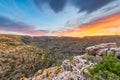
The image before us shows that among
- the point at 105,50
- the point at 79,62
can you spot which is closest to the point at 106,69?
the point at 79,62

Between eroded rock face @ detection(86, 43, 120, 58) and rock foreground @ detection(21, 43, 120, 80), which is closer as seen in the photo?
rock foreground @ detection(21, 43, 120, 80)

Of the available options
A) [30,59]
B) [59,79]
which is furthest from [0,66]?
[59,79]

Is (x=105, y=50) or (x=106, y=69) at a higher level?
(x=105, y=50)

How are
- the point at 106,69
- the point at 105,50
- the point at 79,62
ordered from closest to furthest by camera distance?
1. the point at 106,69
2. the point at 79,62
3. the point at 105,50

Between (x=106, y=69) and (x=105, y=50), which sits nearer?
(x=106, y=69)

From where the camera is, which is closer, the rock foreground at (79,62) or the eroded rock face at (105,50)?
the rock foreground at (79,62)

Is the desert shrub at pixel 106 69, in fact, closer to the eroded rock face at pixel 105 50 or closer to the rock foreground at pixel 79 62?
the rock foreground at pixel 79 62

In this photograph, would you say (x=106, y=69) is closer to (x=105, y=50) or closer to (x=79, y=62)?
(x=79, y=62)

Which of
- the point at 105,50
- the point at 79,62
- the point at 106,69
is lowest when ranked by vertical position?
the point at 79,62

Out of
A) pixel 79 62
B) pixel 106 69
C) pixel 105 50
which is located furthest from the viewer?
pixel 105 50

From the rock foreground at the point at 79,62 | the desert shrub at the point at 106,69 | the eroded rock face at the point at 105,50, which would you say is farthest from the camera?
the eroded rock face at the point at 105,50

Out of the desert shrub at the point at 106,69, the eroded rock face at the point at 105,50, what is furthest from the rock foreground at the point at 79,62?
the desert shrub at the point at 106,69

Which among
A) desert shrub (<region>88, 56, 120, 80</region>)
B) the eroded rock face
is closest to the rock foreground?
the eroded rock face

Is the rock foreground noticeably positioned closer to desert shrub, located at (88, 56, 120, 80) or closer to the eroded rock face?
the eroded rock face
